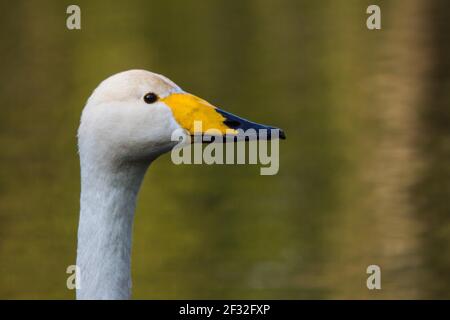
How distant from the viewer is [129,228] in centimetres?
526

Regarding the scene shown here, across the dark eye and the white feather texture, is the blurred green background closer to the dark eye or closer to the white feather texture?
the white feather texture

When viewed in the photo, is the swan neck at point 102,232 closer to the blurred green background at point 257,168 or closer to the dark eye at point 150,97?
A: the dark eye at point 150,97

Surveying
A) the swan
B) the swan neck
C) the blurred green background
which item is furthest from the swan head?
the blurred green background

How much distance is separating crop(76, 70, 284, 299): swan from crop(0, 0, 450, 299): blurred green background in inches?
139

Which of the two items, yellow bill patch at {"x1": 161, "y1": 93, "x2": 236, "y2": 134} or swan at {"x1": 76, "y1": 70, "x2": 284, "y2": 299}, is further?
yellow bill patch at {"x1": 161, "y1": 93, "x2": 236, "y2": 134}

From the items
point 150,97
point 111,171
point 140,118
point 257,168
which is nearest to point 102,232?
point 111,171

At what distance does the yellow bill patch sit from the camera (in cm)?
530

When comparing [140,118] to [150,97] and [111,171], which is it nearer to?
[150,97]

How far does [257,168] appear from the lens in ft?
38.7

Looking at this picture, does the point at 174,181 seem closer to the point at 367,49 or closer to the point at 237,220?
the point at 237,220

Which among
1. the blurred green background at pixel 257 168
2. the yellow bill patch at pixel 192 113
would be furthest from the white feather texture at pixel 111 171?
the blurred green background at pixel 257 168

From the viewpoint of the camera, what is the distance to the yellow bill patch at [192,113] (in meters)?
5.30

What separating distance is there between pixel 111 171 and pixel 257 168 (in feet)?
22.0

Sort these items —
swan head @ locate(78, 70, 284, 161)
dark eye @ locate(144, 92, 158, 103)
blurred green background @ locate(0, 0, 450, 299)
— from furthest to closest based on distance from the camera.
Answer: blurred green background @ locate(0, 0, 450, 299) → dark eye @ locate(144, 92, 158, 103) → swan head @ locate(78, 70, 284, 161)
